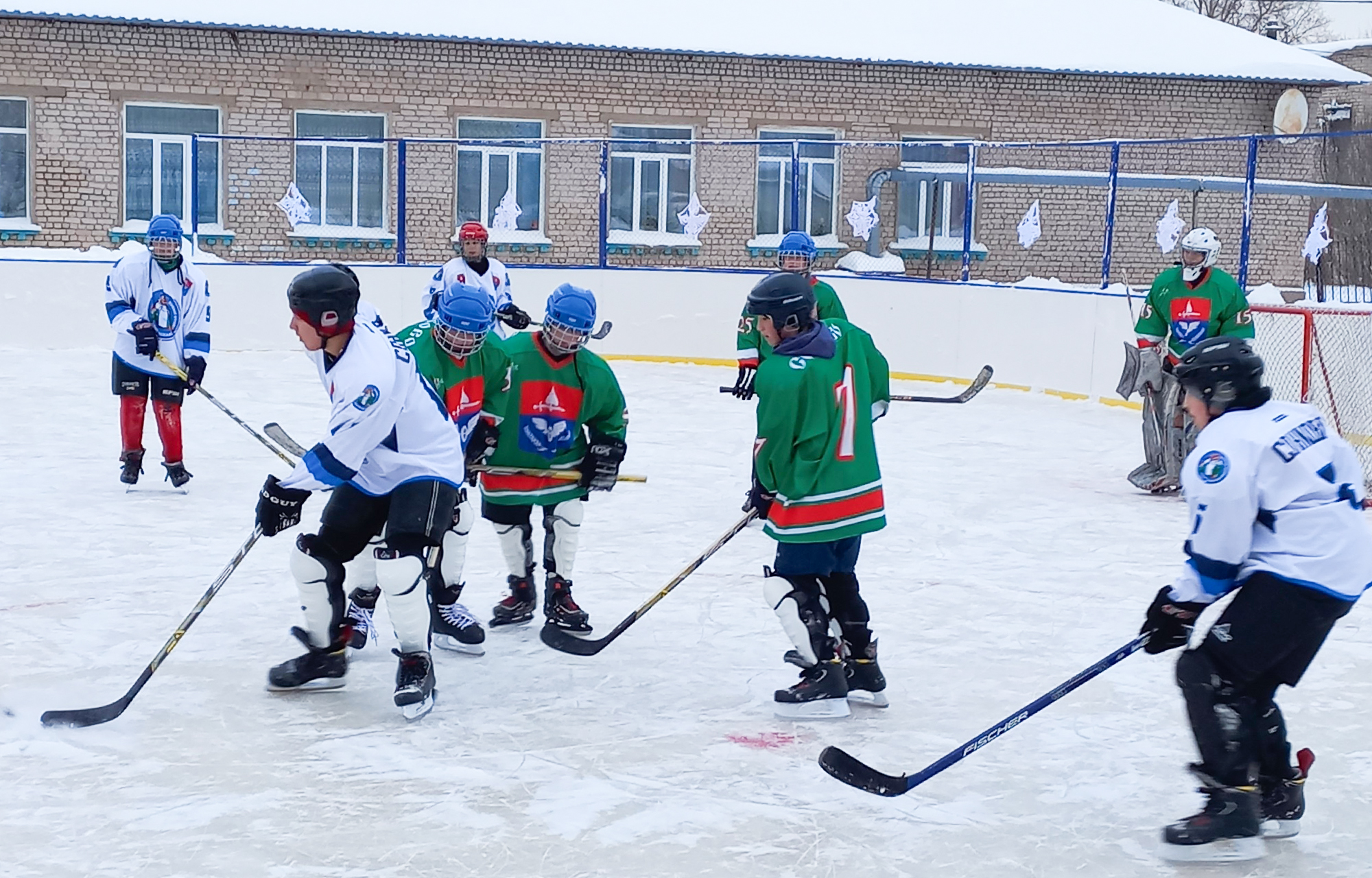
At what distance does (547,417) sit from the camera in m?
4.21

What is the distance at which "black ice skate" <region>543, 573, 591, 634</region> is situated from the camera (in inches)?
172

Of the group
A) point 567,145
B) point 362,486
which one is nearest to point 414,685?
point 362,486

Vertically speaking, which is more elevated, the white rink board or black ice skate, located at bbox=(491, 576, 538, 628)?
the white rink board

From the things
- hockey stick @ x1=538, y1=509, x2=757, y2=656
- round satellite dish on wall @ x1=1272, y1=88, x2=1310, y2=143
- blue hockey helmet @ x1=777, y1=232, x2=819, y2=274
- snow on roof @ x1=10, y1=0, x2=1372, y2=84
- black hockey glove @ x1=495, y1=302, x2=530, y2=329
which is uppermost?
snow on roof @ x1=10, y1=0, x2=1372, y2=84

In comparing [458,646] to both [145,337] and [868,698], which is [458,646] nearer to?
[868,698]

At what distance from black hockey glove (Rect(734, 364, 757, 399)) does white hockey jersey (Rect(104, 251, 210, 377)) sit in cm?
226

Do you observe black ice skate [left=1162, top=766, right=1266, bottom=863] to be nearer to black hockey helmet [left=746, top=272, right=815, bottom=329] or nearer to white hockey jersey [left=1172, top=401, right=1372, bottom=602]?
white hockey jersey [left=1172, top=401, right=1372, bottom=602]

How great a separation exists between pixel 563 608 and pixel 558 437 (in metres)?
0.49

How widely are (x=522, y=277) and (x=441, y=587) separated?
8.19 m

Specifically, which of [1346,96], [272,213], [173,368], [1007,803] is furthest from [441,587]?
[1346,96]

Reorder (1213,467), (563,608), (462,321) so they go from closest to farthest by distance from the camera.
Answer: (1213,467) → (462,321) → (563,608)

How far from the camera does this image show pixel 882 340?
455 inches

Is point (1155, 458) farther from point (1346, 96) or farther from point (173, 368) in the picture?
point (1346, 96)

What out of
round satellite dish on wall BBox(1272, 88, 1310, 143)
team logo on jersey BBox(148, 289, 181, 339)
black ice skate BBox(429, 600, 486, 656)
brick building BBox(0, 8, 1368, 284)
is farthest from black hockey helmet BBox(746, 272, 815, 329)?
round satellite dish on wall BBox(1272, 88, 1310, 143)
